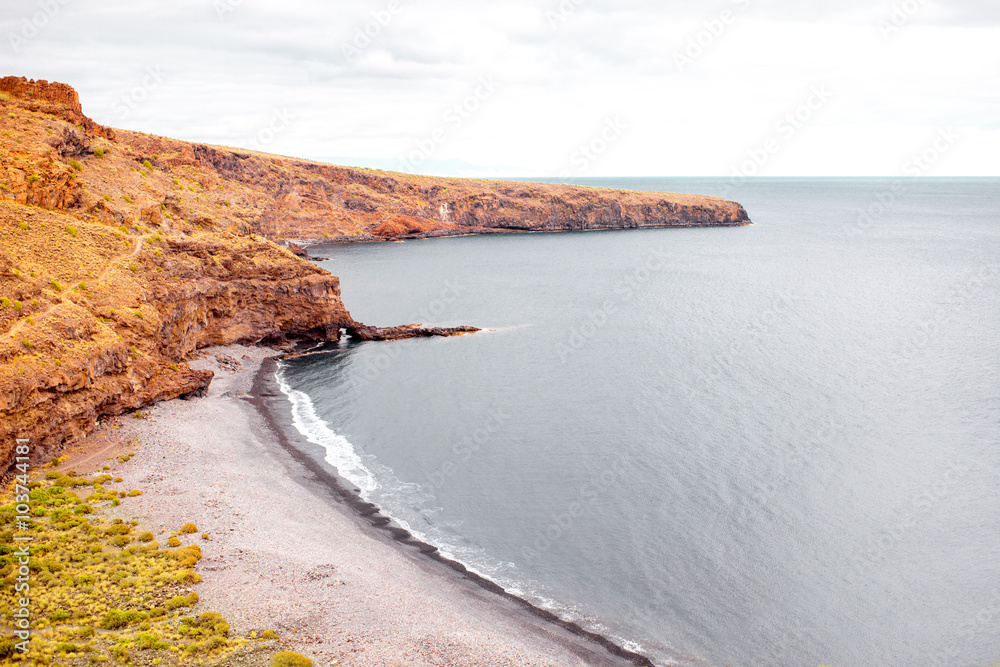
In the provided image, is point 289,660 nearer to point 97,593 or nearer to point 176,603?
point 176,603

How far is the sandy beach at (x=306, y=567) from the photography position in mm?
27188

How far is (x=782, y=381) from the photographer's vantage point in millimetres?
59344

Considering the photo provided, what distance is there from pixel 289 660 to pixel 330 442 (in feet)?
84.9

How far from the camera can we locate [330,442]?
49719 mm

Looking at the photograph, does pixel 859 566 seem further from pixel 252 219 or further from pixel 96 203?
pixel 252 219

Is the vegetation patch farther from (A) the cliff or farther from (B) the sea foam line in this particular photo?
(B) the sea foam line

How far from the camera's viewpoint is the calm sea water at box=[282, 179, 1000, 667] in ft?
101

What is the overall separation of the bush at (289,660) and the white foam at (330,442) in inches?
676

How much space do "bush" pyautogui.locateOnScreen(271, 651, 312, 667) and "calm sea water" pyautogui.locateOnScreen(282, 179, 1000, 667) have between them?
11.7 m

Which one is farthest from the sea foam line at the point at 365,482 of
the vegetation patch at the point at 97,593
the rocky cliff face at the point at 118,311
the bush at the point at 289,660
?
the vegetation patch at the point at 97,593

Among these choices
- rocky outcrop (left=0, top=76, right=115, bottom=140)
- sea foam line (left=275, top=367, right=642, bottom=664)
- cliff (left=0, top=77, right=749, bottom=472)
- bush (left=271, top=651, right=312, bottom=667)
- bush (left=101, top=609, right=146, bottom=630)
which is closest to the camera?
bush (left=271, top=651, right=312, bottom=667)

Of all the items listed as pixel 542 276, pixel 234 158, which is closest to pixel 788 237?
pixel 542 276

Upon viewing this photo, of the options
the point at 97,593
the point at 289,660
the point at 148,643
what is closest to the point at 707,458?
the point at 289,660

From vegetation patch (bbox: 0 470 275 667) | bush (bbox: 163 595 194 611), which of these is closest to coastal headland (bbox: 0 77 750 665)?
bush (bbox: 163 595 194 611)
